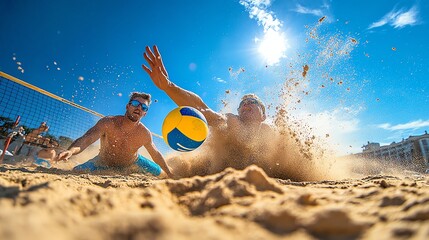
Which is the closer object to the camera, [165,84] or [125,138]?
[165,84]

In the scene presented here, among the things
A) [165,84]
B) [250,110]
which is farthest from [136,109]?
[250,110]

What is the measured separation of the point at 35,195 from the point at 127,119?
4.86 metres

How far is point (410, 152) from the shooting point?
22656 millimetres

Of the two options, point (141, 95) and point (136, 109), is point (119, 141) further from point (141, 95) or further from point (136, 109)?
point (141, 95)

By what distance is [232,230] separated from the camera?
2.84ft

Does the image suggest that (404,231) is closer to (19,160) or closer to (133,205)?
(133,205)

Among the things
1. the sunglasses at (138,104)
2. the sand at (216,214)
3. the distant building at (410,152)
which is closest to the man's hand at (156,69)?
the sunglasses at (138,104)

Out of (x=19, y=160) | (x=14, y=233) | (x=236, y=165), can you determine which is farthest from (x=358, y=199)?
(x=19, y=160)

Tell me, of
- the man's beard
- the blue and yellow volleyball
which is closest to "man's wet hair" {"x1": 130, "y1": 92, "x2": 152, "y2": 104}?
the man's beard

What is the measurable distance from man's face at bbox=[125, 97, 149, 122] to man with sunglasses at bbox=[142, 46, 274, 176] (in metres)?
1.01

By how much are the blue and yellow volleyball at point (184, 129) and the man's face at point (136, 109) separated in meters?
2.19

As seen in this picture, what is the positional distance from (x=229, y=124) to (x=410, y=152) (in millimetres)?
24794

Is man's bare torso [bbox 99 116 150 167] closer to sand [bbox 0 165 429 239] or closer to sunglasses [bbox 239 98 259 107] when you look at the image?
sunglasses [bbox 239 98 259 107]

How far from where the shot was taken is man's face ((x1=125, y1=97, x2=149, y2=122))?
19.0 feet
